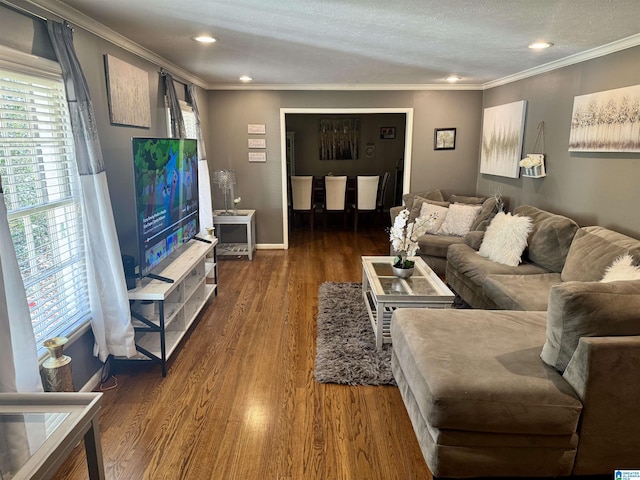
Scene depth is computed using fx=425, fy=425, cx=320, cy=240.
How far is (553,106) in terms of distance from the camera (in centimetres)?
397

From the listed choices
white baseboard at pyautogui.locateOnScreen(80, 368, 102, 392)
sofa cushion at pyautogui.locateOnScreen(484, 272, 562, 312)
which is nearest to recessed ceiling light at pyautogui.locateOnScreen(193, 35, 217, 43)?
white baseboard at pyautogui.locateOnScreen(80, 368, 102, 392)

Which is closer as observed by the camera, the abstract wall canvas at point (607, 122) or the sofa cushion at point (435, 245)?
the abstract wall canvas at point (607, 122)

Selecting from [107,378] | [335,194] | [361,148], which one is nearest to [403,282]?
[107,378]

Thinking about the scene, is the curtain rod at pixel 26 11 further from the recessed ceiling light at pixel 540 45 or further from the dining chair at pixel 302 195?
the dining chair at pixel 302 195

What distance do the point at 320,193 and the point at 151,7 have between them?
5481 millimetres

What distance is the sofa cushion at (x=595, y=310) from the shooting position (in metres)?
1.71

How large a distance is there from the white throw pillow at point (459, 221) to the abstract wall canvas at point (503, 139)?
552mm

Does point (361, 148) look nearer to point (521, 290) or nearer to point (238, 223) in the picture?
point (238, 223)

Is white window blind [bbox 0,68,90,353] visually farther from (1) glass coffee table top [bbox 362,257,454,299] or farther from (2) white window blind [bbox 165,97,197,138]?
(2) white window blind [bbox 165,97,197,138]

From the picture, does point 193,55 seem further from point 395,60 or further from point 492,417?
point 492,417

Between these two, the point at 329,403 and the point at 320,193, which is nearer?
the point at 329,403

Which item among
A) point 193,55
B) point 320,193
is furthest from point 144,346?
point 320,193

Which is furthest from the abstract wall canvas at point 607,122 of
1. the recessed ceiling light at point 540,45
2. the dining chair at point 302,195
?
the dining chair at point 302,195

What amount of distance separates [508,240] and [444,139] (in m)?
2.36
